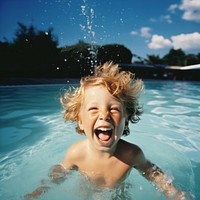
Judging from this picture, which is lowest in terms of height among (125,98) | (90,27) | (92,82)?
(125,98)

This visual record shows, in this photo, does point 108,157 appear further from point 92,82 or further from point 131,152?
point 92,82

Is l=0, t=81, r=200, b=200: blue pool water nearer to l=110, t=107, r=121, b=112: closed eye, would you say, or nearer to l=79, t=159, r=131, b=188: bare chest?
l=79, t=159, r=131, b=188: bare chest

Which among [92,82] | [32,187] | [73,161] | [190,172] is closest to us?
[92,82]

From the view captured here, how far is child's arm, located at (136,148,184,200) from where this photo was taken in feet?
6.84

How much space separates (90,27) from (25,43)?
13.5 metres

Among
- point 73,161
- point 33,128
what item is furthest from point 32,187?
point 33,128

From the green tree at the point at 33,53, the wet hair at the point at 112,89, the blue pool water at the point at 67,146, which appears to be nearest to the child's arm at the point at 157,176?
the blue pool water at the point at 67,146

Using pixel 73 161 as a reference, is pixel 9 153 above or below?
below

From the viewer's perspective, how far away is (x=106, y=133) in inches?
70.8

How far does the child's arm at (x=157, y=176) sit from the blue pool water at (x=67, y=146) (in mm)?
147

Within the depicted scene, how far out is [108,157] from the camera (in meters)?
2.17

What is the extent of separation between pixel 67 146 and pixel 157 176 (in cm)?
221

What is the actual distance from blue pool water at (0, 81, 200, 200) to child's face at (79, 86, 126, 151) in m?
0.73

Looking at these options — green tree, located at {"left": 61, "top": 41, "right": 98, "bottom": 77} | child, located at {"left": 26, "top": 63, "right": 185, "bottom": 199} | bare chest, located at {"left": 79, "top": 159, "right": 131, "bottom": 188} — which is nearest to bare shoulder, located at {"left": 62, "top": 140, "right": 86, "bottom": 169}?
child, located at {"left": 26, "top": 63, "right": 185, "bottom": 199}
